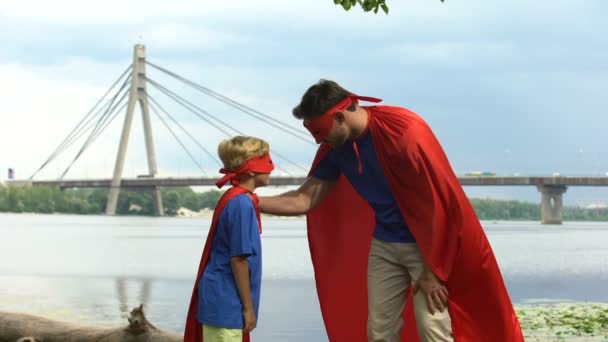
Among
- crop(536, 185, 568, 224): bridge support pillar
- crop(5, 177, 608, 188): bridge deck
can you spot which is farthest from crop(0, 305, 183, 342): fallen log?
crop(536, 185, 568, 224): bridge support pillar

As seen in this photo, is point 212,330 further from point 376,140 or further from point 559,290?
point 559,290

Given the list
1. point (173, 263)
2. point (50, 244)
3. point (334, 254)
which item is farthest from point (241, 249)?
point (50, 244)

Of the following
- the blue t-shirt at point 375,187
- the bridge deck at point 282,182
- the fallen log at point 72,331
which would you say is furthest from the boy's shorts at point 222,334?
the bridge deck at point 282,182

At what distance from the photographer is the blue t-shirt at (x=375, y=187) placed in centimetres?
450

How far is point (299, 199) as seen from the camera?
489 centimetres

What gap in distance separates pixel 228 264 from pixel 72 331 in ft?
10.6

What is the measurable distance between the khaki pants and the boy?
1.82 feet

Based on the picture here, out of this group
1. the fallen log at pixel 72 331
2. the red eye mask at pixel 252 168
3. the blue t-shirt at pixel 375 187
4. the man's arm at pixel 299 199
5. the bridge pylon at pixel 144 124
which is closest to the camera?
the red eye mask at pixel 252 168

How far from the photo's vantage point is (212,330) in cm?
419

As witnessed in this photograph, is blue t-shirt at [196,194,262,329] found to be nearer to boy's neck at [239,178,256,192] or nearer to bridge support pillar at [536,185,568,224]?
boy's neck at [239,178,256,192]

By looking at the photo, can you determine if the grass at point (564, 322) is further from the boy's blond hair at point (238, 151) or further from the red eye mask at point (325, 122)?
the boy's blond hair at point (238, 151)

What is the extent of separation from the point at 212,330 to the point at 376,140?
102 centimetres

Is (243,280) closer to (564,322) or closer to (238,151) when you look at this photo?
(238,151)

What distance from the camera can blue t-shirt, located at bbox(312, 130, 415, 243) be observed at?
4.50 metres
